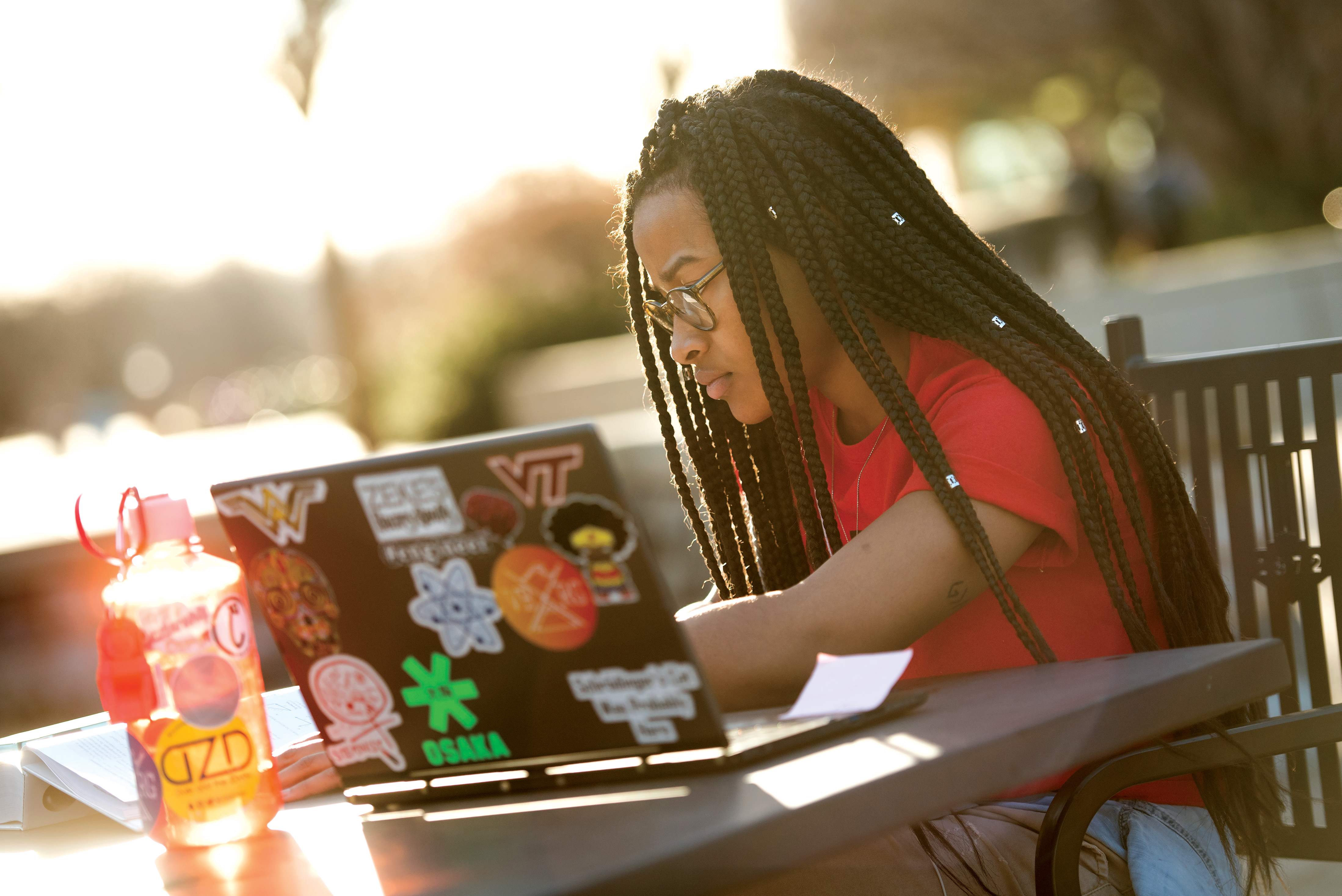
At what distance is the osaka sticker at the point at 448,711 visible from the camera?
1232 millimetres

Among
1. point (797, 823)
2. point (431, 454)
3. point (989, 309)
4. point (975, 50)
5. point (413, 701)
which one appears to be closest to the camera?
point (797, 823)

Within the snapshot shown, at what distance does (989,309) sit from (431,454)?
38.2 inches

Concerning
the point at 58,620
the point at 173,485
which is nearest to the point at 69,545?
the point at 58,620

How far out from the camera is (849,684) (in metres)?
1.32

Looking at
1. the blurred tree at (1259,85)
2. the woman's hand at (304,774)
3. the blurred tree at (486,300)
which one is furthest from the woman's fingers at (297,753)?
the blurred tree at (1259,85)

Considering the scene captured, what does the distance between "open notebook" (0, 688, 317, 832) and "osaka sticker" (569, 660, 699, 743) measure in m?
0.52

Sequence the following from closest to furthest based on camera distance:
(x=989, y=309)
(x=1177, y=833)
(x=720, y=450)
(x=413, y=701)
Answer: (x=413, y=701) → (x=1177, y=833) → (x=989, y=309) → (x=720, y=450)

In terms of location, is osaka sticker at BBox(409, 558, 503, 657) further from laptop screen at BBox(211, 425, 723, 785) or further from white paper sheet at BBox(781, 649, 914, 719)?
white paper sheet at BBox(781, 649, 914, 719)

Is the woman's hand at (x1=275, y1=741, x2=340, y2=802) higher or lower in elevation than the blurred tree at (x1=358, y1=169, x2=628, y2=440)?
lower

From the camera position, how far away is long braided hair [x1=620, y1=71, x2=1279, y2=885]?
65.6 inches

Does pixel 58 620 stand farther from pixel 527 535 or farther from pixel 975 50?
pixel 975 50

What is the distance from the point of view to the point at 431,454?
1.14m

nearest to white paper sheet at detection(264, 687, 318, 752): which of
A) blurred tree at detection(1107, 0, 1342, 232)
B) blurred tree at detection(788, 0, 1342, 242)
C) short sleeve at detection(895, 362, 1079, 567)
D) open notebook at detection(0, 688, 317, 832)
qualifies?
open notebook at detection(0, 688, 317, 832)

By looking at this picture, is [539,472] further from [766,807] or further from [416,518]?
[766,807]
